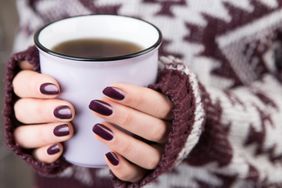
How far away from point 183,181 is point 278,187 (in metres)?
0.13

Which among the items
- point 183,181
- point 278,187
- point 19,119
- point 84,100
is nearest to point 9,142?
point 19,119

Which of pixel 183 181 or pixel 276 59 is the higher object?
pixel 276 59

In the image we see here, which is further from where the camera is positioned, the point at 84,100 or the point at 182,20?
the point at 182,20

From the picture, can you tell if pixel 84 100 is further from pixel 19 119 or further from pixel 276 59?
pixel 276 59

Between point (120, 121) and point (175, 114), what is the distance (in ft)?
0.20

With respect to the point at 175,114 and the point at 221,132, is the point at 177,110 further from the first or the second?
the point at 221,132

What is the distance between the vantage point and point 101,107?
0.42 m

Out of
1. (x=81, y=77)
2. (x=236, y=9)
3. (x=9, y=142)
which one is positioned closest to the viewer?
(x=81, y=77)

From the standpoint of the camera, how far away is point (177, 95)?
18.2 inches

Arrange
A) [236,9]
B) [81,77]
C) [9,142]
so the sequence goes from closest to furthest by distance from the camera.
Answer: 1. [81,77]
2. [9,142]
3. [236,9]

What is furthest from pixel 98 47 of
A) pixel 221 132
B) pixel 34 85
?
pixel 221 132

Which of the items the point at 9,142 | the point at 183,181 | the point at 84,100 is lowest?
the point at 183,181

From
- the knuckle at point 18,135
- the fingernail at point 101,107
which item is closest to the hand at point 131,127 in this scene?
the fingernail at point 101,107

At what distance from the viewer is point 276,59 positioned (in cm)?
72
